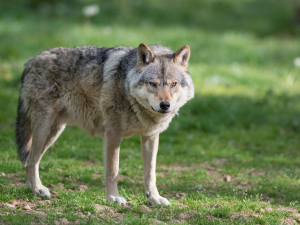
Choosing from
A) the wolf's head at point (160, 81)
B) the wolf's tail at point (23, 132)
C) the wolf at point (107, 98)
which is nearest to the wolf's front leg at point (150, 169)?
the wolf at point (107, 98)

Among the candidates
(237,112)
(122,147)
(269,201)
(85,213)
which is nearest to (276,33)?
(237,112)

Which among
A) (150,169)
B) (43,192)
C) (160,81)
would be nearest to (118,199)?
(150,169)

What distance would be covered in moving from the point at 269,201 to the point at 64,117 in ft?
10.7

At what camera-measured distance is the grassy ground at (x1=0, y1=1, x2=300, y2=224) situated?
4.80 metres

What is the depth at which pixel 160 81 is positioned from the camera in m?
4.91

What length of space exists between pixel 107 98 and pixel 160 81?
2.77ft

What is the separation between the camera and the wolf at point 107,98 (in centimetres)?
502

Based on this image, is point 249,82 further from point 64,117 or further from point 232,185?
point 64,117

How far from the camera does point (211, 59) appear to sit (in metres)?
14.4

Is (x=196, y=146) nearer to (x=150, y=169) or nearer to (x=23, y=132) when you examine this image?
(x=150, y=169)

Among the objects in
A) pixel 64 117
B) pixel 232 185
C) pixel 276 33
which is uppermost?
pixel 276 33

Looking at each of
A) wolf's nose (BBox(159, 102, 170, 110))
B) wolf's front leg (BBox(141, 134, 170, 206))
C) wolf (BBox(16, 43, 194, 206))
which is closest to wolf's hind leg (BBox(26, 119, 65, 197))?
wolf (BBox(16, 43, 194, 206))

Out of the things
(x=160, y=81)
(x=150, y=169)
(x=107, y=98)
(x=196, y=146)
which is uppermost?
(x=160, y=81)

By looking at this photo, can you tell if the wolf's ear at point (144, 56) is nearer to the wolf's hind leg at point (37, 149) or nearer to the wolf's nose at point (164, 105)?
the wolf's nose at point (164, 105)
